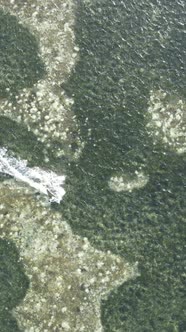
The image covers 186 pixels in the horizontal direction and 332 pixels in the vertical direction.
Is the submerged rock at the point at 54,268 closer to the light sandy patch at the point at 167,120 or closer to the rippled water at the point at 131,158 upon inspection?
the rippled water at the point at 131,158

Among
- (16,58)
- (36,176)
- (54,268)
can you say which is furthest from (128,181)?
(16,58)

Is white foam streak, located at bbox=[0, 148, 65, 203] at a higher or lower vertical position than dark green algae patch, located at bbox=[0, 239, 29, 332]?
higher

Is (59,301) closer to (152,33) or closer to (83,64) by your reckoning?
(83,64)

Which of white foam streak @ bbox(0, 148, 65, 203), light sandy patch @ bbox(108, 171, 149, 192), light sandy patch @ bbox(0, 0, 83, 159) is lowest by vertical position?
white foam streak @ bbox(0, 148, 65, 203)

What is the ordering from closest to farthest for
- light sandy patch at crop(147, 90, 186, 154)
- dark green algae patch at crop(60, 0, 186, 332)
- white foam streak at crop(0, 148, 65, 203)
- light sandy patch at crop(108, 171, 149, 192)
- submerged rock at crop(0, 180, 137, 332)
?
submerged rock at crop(0, 180, 137, 332) < dark green algae patch at crop(60, 0, 186, 332) < white foam streak at crop(0, 148, 65, 203) < light sandy patch at crop(108, 171, 149, 192) < light sandy patch at crop(147, 90, 186, 154)

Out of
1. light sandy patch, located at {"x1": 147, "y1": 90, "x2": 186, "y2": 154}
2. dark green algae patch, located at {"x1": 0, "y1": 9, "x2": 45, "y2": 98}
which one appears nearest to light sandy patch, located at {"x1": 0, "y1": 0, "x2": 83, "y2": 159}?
dark green algae patch, located at {"x1": 0, "y1": 9, "x2": 45, "y2": 98}

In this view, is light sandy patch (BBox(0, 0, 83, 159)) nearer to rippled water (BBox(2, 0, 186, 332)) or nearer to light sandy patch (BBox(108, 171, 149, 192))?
rippled water (BBox(2, 0, 186, 332))

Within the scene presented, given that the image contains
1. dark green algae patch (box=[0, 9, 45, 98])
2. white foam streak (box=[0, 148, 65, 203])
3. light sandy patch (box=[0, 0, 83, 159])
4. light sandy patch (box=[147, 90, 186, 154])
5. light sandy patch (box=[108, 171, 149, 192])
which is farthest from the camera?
dark green algae patch (box=[0, 9, 45, 98])

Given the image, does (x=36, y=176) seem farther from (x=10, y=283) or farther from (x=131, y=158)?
(x=10, y=283)
